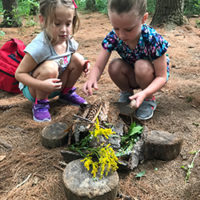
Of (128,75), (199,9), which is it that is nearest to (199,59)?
(128,75)

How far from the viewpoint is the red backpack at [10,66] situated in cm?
295

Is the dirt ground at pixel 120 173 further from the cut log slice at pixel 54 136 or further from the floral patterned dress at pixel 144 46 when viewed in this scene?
the floral patterned dress at pixel 144 46

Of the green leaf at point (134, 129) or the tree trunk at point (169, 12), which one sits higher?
the tree trunk at point (169, 12)

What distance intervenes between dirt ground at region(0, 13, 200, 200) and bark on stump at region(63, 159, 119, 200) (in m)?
0.22

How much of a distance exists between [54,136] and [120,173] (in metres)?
0.65

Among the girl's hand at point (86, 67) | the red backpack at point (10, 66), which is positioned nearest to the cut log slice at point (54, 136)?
the girl's hand at point (86, 67)

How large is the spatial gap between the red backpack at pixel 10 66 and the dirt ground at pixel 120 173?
0.15 meters

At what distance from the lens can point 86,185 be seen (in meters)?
1.37

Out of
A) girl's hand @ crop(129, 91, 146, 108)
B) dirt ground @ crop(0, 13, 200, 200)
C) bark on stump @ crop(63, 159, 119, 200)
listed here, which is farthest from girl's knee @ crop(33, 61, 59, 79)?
bark on stump @ crop(63, 159, 119, 200)

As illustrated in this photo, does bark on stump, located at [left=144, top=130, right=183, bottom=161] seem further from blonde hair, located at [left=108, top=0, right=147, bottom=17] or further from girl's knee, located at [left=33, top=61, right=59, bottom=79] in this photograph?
girl's knee, located at [left=33, top=61, right=59, bottom=79]

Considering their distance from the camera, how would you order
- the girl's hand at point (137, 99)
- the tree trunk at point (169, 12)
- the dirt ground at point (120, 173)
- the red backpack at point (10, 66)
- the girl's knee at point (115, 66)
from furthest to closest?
1. the tree trunk at point (169, 12)
2. the red backpack at point (10, 66)
3. the girl's knee at point (115, 66)
4. the girl's hand at point (137, 99)
5. the dirt ground at point (120, 173)

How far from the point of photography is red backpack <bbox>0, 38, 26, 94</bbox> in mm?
2953

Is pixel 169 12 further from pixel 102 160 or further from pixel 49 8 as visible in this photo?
pixel 102 160

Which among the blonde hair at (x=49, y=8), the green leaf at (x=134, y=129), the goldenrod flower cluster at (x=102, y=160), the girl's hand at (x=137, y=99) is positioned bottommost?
the green leaf at (x=134, y=129)
